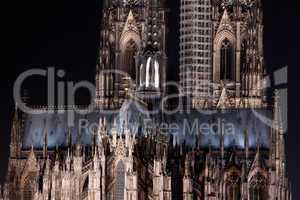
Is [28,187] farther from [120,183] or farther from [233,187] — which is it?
[233,187]

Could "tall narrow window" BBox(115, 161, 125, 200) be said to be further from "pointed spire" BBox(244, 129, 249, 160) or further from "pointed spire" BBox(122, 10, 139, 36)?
"pointed spire" BBox(122, 10, 139, 36)

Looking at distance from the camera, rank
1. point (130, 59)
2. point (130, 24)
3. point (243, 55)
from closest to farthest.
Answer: point (243, 55), point (130, 59), point (130, 24)

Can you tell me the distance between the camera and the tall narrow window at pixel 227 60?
65.6 metres

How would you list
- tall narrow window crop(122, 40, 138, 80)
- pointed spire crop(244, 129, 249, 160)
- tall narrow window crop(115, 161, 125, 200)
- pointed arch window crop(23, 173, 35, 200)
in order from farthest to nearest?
tall narrow window crop(122, 40, 138, 80) < pointed arch window crop(23, 173, 35, 200) < pointed spire crop(244, 129, 249, 160) < tall narrow window crop(115, 161, 125, 200)

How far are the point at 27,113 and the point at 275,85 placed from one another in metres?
13.8

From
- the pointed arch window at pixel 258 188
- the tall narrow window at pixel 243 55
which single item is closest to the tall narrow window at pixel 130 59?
the tall narrow window at pixel 243 55

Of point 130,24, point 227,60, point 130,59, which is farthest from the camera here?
point 130,24

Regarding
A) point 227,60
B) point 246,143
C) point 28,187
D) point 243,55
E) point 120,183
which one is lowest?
point 28,187

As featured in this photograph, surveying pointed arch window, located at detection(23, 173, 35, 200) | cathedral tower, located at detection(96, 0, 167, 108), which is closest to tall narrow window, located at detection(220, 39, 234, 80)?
cathedral tower, located at detection(96, 0, 167, 108)

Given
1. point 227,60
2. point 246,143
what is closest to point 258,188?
point 246,143

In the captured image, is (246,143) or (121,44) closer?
(246,143)

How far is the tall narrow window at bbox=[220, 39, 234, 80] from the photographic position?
65.6 m

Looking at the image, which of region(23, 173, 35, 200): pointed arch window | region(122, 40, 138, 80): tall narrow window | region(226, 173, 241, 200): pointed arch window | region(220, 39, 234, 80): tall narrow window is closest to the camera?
region(226, 173, 241, 200): pointed arch window

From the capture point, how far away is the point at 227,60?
66.1 m
